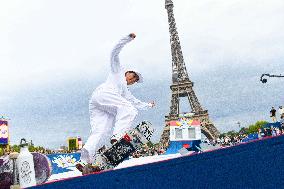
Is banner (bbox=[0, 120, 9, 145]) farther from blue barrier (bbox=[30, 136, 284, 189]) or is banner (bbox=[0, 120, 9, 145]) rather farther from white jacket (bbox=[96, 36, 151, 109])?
blue barrier (bbox=[30, 136, 284, 189])

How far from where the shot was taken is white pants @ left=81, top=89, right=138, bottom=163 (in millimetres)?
5715

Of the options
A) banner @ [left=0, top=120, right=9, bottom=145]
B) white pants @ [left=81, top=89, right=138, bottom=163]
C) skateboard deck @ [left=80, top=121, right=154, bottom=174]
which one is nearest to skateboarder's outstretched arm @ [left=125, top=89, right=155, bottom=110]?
white pants @ [left=81, top=89, right=138, bottom=163]

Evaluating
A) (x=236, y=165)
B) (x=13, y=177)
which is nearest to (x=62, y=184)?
(x=13, y=177)

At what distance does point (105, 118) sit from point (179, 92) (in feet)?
196

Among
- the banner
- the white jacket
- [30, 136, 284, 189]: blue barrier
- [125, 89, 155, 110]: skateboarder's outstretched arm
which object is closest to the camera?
[30, 136, 284, 189]: blue barrier

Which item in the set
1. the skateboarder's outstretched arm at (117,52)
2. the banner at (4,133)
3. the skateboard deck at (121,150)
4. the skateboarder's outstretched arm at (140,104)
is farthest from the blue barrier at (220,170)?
the banner at (4,133)

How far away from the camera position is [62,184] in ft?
12.5

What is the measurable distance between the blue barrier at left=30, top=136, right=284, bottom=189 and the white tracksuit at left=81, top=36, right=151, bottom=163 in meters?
2.26

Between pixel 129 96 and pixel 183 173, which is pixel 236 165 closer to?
pixel 183 173

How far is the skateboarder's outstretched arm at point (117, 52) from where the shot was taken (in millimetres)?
5699

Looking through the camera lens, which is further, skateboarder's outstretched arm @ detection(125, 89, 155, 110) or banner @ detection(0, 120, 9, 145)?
banner @ detection(0, 120, 9, 145)

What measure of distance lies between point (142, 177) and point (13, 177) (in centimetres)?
208

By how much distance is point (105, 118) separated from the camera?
606cm

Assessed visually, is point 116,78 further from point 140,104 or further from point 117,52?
point 140,104
